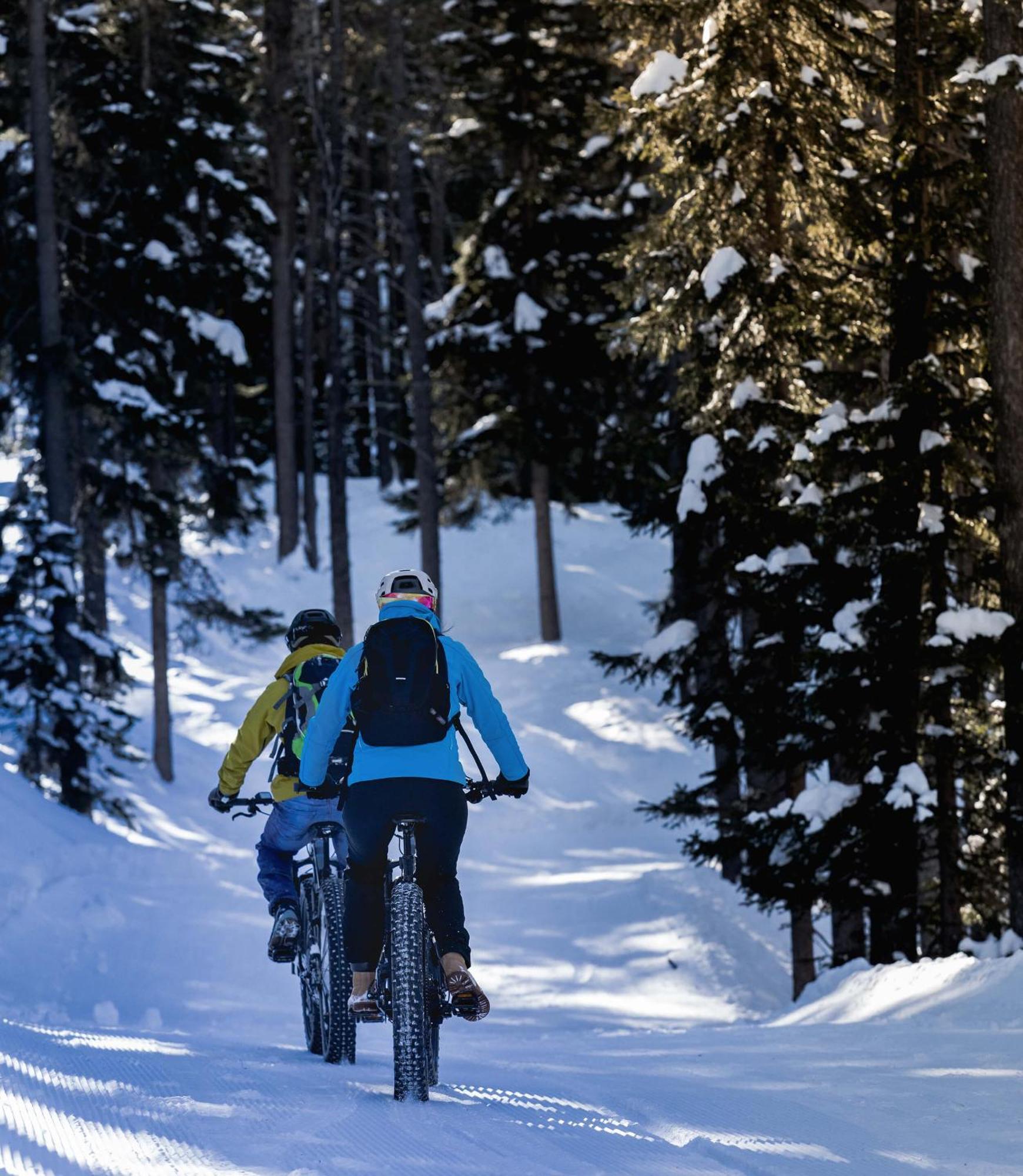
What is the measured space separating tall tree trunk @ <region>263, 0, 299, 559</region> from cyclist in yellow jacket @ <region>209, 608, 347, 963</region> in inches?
1089

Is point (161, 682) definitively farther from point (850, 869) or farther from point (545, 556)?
point (850, 869)

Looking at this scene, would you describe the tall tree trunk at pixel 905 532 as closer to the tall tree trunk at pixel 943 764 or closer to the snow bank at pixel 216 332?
the tall tree trunk at pixel 943 764

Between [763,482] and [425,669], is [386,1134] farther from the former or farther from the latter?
[763,482]

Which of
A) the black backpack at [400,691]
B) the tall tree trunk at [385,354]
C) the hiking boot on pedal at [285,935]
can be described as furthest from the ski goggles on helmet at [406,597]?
the tall tree trunk at [385,354]

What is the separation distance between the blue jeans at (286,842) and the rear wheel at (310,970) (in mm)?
208

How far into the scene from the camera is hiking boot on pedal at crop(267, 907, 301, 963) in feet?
27.0

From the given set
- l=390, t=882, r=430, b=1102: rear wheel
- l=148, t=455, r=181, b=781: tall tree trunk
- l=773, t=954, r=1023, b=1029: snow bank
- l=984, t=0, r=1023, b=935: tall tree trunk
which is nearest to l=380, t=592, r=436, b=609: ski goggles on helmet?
l=390, t=882, r=430, b=1102: rear wheel

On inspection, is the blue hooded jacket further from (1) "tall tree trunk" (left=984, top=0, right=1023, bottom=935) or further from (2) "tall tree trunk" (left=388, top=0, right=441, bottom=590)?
(2) "tall tree trunk" (left=388, top=0, right=441, bottom=590)

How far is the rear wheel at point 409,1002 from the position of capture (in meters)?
6.18

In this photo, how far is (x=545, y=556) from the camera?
3181 centimetres

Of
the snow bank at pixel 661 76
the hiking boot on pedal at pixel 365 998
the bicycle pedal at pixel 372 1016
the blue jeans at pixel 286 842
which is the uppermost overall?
the snow bank at pixel 661 76

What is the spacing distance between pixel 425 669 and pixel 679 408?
1088 centimetres

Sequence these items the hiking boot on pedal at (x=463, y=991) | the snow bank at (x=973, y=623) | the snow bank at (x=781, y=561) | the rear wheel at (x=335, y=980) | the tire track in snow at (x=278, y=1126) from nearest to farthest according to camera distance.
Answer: the tire track in snow at (x=278, y=1126) < the hiking boot on pedal at (x=463, y=991) < the rear wheel at (x=335, y=980) < the snow bank at (x=973, y=623) < the snow bank at (x=781, y=561)

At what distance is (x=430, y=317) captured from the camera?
31672mm
